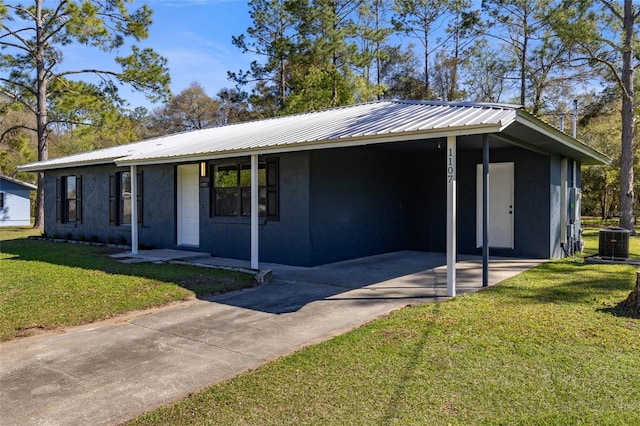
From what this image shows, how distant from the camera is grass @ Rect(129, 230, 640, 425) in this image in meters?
2.96

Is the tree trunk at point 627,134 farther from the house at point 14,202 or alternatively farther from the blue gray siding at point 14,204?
the blue gray siding at point 14,204

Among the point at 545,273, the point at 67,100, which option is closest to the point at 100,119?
the point at 67,100

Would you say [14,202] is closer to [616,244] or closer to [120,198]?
[120,198]

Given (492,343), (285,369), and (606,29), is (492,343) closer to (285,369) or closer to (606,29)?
(285,369)

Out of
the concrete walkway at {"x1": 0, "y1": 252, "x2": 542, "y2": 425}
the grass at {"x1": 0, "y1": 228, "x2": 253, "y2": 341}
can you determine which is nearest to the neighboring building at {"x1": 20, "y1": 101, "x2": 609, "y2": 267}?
the grass at {"x1": 0, "y1": 228, "x2": 253, "y2": 341}

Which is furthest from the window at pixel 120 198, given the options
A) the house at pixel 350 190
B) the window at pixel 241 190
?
the window at pixel 241 190

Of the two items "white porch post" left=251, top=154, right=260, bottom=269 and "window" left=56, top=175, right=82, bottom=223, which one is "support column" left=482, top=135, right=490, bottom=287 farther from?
"window" left=56, top=175, right=82, bottom=223

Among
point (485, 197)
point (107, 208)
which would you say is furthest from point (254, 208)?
point (107, 208)

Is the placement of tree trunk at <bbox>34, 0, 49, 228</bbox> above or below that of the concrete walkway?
above

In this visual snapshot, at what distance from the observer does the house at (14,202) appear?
87.8 ft

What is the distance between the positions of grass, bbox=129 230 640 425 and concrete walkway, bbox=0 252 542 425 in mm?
338

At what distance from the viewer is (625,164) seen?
14609 mm

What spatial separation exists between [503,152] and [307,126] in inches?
180

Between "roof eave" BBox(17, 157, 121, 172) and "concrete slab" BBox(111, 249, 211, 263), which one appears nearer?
"concrete slab" BBox(111, 249, 211, 263)
